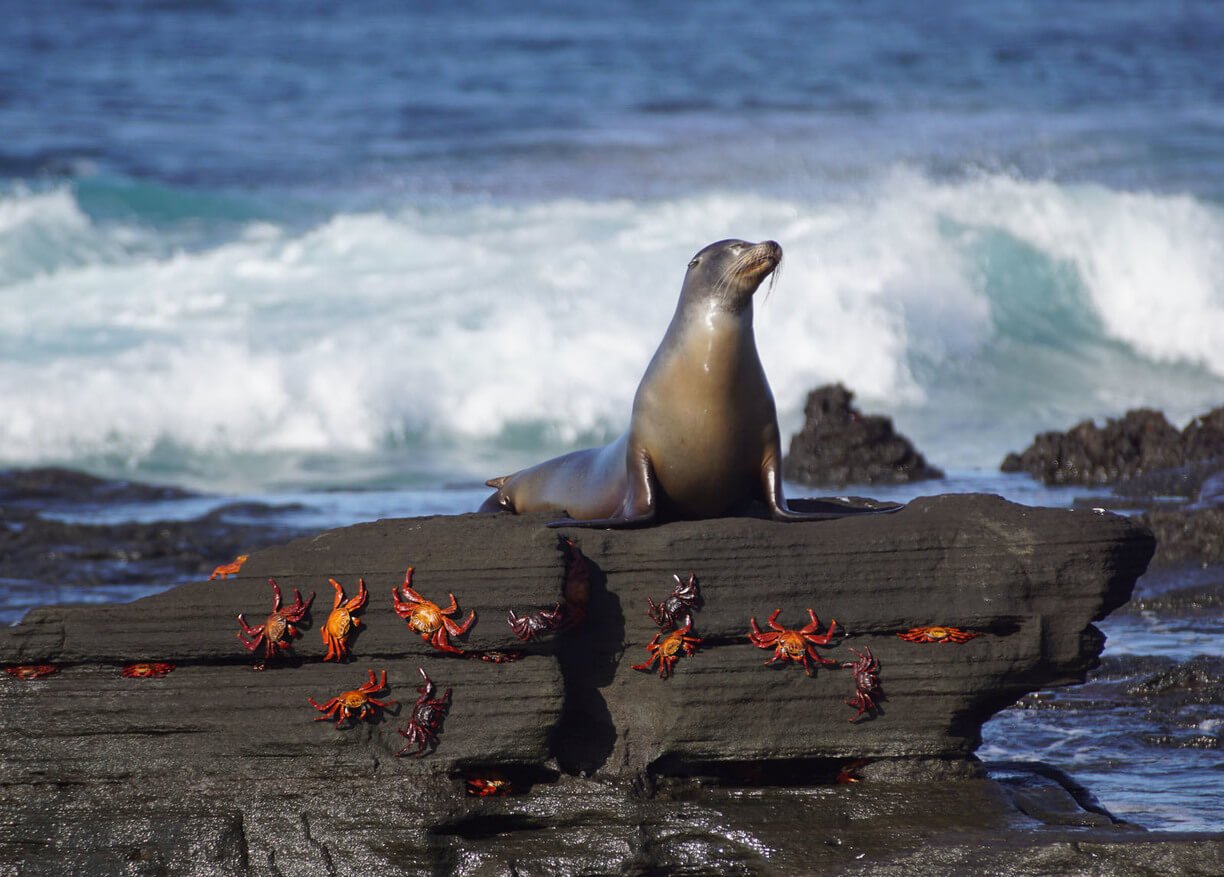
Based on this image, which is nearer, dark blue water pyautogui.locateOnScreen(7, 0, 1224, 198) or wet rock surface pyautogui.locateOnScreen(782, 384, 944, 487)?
wet rock surface pyautogui.locateOnScreen(782, 384, 944, 487)

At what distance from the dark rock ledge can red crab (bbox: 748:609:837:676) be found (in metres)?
0.04

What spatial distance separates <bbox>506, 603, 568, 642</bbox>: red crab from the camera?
4.95 m

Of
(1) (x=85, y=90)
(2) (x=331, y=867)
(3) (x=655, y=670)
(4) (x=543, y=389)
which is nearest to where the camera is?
(2) (x=331, y=867)

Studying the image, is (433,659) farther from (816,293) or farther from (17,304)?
(17,304)

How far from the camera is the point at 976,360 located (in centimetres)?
1845

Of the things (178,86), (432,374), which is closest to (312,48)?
(178,86)

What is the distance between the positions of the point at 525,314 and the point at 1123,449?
8464mm

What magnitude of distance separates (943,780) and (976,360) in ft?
45.0

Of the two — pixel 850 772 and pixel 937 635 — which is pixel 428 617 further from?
pixel 937 635

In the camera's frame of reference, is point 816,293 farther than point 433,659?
Yes

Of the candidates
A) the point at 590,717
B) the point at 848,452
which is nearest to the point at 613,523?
the point at 590,717

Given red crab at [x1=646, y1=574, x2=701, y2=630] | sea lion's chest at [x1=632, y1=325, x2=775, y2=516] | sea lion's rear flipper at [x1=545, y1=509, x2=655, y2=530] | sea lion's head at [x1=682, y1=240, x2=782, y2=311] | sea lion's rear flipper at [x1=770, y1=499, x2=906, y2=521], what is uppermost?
sea lion's head at [x1=682, y1=240, x2=782, y2=311]

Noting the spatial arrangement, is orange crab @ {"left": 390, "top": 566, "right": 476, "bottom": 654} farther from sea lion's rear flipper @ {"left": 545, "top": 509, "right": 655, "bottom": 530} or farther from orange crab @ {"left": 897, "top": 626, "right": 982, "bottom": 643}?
orange crab @ {"left": 897, "top": 626, "right": 982, "bottom": 643}

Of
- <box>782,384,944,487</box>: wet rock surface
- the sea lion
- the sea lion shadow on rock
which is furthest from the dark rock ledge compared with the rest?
<box>782,384,944,487</box>: wet rock surface
